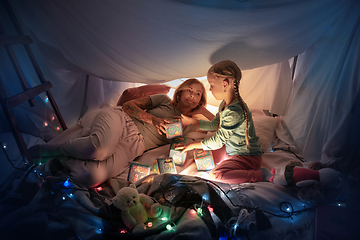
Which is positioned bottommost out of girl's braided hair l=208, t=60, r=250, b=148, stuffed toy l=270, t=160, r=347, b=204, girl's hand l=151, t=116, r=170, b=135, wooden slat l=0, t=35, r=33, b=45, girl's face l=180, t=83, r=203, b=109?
stuffed toy l=270, t=160, r=347, b=204

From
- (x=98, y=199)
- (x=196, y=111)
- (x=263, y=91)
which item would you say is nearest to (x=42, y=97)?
(x=98, y=199)

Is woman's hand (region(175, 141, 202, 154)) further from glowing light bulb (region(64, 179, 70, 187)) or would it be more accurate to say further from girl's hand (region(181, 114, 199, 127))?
glowing light bulb (region(64, 179, 70, 187))

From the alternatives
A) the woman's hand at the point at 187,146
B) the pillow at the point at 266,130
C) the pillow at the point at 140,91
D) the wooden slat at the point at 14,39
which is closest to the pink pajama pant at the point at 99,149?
the woman's hand at the point at 187,146

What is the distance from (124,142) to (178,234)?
2.63 feet

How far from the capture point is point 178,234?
784 mm

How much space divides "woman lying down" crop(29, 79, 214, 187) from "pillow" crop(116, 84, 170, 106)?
34 centimetres

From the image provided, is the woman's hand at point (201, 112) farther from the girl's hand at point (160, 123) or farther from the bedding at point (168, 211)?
the bedding at point (168, 211)

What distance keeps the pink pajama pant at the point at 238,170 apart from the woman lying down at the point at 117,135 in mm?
458

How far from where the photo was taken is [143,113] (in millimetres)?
1540

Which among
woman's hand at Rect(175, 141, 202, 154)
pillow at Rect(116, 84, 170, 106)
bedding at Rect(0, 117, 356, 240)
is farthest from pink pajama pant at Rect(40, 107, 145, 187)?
pillow at Rect(116, 84, 170, 106)

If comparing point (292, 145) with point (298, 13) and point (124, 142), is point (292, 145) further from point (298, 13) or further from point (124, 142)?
point (124, 142)

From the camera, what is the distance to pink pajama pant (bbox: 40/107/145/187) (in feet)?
3.94

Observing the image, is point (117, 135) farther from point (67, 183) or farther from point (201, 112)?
point (201, 112)

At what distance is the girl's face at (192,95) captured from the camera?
5.24 feet
